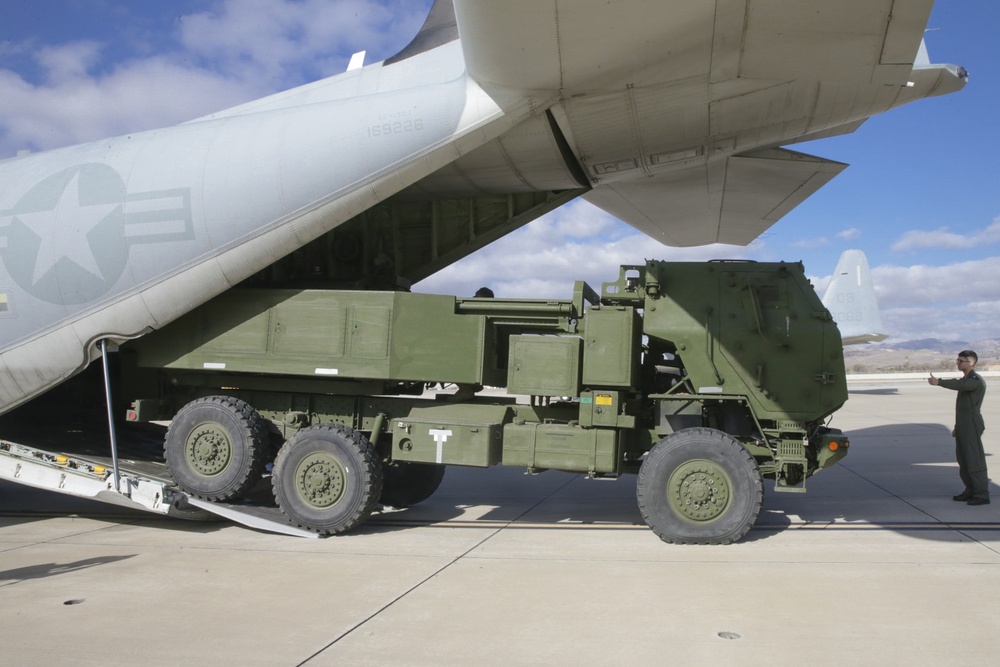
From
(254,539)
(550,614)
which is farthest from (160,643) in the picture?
(254,539)

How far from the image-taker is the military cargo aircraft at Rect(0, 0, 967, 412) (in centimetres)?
541

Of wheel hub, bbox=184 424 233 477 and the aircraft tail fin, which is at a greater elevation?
the aircraft tail fin

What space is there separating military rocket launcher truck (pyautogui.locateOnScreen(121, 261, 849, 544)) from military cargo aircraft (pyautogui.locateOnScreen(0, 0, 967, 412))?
2.59 ft

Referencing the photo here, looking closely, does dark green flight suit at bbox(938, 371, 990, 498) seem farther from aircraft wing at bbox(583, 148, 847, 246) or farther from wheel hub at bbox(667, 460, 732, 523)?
wheel hub at bbox(667, 460, 732, 523)

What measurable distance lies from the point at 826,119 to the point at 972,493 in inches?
168

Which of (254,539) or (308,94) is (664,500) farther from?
(308,94)

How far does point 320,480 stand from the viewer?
6938mm

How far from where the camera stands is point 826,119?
21.0ft

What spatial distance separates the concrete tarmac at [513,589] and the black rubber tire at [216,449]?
1.61 feet

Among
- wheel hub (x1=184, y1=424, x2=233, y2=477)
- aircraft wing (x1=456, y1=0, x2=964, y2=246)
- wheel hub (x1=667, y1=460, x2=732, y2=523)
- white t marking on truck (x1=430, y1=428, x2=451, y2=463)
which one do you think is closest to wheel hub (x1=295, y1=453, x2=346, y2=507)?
wheel hub (x1=184, y1=424, x2=233, y2=477)

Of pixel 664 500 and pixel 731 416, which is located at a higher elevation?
pixel 731 416

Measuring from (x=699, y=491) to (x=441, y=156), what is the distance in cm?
362

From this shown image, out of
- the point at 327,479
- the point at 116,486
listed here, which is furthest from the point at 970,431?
the point at 116,486

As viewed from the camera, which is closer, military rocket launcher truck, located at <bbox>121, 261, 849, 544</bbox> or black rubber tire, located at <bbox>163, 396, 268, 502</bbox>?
military rocket launcher truck, located at <bbox>121, 261, 849, 544</bbox>
